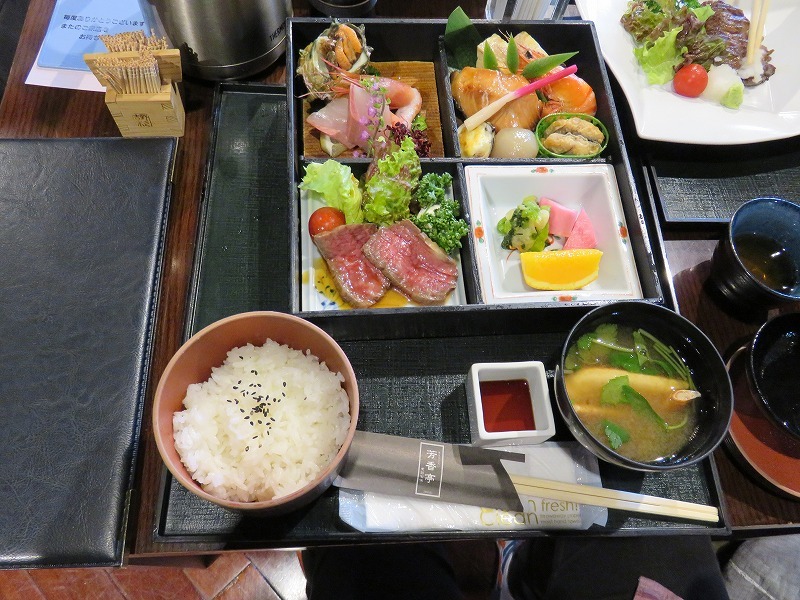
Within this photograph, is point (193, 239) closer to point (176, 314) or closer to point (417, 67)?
point (176, 314)

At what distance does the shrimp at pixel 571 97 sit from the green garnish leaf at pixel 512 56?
0.16 metres

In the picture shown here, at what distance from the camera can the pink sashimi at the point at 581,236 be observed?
1771 millimetres

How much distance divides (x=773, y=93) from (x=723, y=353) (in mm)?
1192

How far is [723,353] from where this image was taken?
1564 mm

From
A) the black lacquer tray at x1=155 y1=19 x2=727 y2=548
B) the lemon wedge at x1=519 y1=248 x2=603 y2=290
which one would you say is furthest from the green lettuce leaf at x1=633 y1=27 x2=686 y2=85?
the lemon wedge at x1=519 y1=248 x2=603 y2=290

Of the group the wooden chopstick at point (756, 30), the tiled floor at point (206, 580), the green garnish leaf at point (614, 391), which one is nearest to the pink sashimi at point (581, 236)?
the green garnish leaf at point (614, 391)

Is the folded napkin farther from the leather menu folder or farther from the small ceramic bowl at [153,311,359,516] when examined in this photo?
the leather menu folder

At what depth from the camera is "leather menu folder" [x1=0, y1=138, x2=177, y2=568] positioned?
50.0 inches

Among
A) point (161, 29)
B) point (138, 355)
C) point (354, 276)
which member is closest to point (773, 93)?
point (354, 276)

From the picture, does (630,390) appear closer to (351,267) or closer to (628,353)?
(628,353)

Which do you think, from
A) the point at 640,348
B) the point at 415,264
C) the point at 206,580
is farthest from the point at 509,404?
the point at 206,580

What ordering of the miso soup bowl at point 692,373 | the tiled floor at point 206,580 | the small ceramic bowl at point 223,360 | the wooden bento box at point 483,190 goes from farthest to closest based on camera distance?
the tiled floor at point 206,580, the wooden bento box at point 483,190, the miso soup bowl at point 692,373, the small ceramic bowl at point 223,360

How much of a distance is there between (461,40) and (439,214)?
0.79 meters

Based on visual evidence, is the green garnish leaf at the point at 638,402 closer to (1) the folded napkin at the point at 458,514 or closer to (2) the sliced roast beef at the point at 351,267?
(1) the folded napkin at the point at 458,514
